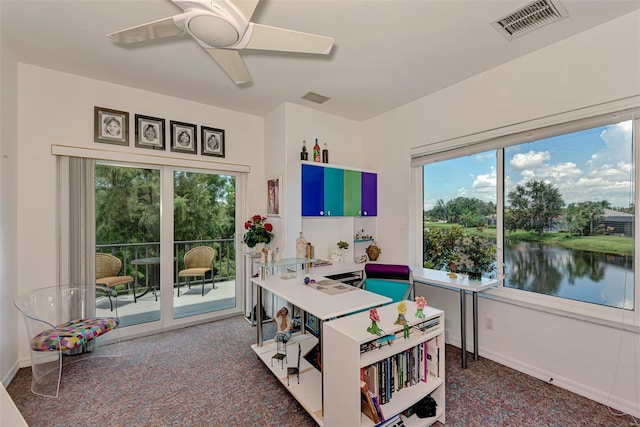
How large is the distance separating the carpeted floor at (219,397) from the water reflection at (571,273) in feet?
2.63

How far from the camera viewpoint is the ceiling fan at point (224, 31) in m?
1.33

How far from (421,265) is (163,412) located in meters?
3.06

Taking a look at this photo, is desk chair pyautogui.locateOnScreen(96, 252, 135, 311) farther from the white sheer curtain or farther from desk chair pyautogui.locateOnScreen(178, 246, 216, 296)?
desk chair pyautogui.locateOnScreen(178, 246, 216, 296)

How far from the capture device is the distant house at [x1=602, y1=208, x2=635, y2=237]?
6.83ft

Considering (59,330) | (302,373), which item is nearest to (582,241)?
(302,373)

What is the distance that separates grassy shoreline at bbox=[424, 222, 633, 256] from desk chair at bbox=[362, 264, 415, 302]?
111 centimetres

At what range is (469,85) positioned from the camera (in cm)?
288

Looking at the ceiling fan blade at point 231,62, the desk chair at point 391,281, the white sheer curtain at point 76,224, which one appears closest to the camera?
the ceiling fan blade at point 231,62

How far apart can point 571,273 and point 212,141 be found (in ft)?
13.6

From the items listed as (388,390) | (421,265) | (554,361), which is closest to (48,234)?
(388,390)

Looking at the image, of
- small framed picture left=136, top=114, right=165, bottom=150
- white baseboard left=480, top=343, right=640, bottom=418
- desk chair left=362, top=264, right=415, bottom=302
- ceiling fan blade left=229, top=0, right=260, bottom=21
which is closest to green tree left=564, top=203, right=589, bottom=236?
white baseboard left=480, top=343, right=640, bottom=418

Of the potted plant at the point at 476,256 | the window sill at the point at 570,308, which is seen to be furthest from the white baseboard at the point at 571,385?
the potted plant at the point at 476,256

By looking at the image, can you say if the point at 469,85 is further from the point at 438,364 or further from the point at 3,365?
the point at 3,365

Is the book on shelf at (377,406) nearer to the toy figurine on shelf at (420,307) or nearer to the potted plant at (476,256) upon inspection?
the toy figurine on shelf at (420,307)
